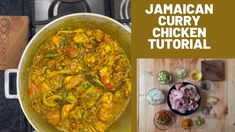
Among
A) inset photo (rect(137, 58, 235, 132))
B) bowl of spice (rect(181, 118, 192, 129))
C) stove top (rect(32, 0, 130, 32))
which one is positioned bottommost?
bowl of spice (rect(181, 118, 192, 129))

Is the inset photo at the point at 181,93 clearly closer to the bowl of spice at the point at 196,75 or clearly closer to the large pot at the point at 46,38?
the bowl of spice at the point at 196,75

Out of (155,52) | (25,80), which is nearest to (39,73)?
(25,80)

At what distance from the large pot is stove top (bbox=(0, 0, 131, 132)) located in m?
0.02

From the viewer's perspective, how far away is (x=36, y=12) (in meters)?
0.79

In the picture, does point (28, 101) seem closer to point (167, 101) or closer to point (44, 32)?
point (44, 32)

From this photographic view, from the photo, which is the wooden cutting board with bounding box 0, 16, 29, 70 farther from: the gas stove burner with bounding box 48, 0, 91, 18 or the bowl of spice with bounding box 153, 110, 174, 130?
the bowl of spice with bounding box 153, 110, 174, 130

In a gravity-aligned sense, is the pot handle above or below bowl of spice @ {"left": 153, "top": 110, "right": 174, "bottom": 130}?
above

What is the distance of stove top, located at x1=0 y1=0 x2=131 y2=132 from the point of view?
78 cm

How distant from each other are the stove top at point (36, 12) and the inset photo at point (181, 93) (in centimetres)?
15

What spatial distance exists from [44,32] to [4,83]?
0.13m

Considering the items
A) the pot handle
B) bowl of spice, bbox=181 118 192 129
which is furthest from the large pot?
bowl of spice, bbox=181 118 192 129

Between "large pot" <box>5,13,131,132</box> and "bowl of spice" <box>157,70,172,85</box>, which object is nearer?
"large pot" <box>5,13,131,132</box>

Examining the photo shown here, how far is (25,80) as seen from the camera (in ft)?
2.53

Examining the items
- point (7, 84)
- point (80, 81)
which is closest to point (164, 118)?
point (80, 81)
